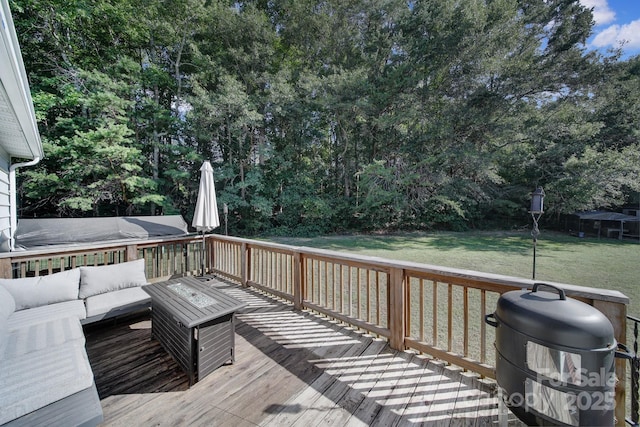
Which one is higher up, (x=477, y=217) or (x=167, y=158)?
(x=167, y=158)

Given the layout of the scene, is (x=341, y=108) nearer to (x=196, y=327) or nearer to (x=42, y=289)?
(x=42, y=289)

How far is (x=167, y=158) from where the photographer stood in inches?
460

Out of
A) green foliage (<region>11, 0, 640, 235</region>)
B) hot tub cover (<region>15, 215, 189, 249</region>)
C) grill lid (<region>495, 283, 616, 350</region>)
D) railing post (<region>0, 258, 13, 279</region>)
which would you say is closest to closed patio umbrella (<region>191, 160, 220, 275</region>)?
hot tub cover (<region>15, 215, 189, 249</region>)

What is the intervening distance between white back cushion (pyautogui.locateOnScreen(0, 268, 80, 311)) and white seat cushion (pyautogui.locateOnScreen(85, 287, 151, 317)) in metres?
0.23

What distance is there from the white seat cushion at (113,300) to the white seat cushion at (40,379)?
0.96 meters

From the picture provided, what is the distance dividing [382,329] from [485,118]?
1279 centimetres

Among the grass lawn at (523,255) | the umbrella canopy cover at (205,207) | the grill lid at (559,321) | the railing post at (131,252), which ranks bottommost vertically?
the grass lawn at (523,255)

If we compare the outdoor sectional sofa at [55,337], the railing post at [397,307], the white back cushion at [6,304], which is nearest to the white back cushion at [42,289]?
the outdoor sectional sofa at [55,337]

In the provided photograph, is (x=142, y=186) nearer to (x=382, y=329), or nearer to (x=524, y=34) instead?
(x=382, y=329)

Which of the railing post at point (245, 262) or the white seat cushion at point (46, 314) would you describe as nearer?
the white seat cushion at point (46, 314)

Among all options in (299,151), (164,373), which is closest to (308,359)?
(164,373)

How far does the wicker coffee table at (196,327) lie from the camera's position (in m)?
2.14

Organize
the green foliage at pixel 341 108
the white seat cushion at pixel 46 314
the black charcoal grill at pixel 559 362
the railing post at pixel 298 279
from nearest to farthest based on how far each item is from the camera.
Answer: the black charcoal grill at pixel 559 362 → the white seat cushion at pixel 46 314 → the railing post at pixel 298 279 → the green foliage at pixel 341 108

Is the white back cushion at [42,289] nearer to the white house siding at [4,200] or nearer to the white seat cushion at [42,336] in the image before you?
the white seat cushion at [42,336]
